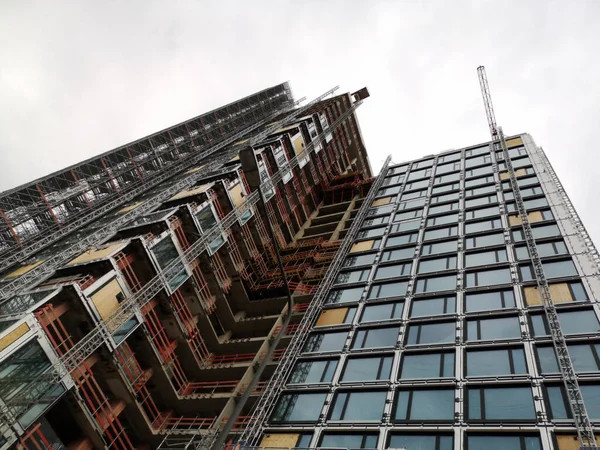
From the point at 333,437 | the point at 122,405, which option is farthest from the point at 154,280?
the point at 333,437

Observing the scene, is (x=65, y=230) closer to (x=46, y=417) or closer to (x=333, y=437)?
(x=46, y=417)

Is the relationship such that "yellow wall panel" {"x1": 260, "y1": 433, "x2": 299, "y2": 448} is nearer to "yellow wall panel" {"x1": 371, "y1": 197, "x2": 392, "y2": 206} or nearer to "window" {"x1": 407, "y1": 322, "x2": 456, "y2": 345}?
"window" {"x1": 407, "y1": 322, "x2": 456, "y2": 345}

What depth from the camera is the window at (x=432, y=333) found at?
902 inches

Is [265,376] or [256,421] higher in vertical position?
[256,421]

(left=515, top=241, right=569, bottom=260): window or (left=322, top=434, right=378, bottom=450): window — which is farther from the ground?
(left=515, top=241, right=569, bottom=260): window

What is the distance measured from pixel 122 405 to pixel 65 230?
2998 centimetres

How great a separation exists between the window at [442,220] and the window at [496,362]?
16.2 m

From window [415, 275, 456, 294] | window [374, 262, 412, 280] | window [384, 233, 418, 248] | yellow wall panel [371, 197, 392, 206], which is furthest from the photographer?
yellow wall panel [371, 197, 392, 206]

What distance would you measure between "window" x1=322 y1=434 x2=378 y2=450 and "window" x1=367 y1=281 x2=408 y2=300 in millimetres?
11141

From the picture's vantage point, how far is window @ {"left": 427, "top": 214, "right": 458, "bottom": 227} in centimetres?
3571

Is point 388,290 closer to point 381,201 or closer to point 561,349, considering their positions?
point 561,349

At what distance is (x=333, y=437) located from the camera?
1953 cm

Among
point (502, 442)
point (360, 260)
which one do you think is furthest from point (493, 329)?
point (360, 260)

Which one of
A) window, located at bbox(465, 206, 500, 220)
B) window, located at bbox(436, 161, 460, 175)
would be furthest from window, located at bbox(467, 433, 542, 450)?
window, located at bbox(436, 161, 460, 175)
